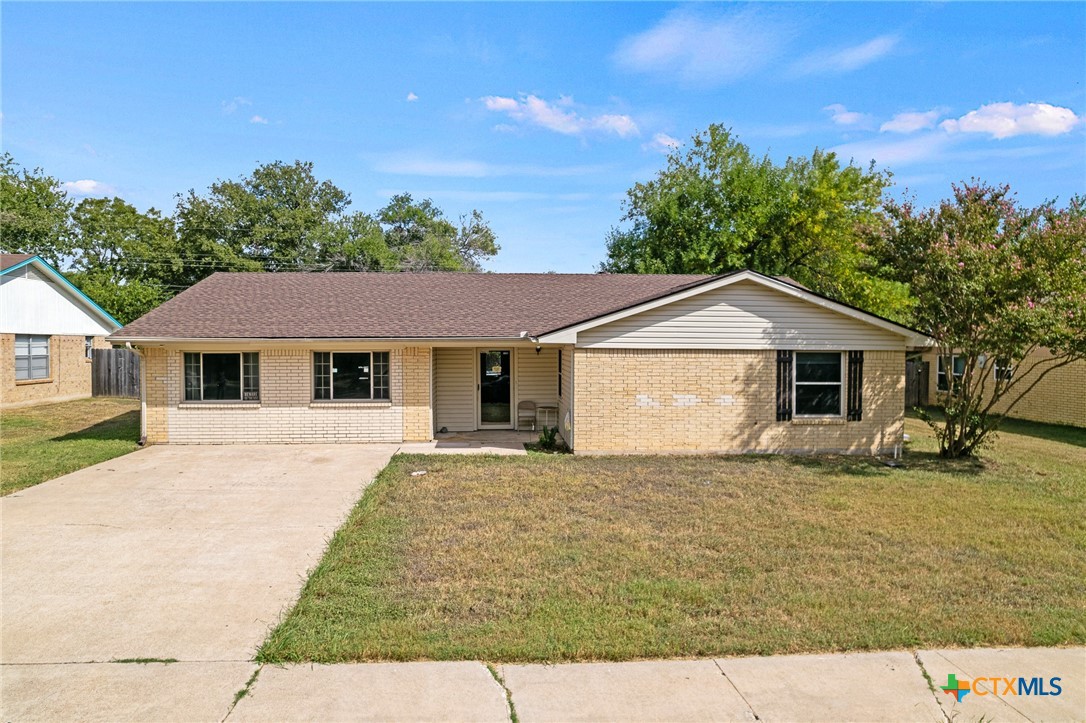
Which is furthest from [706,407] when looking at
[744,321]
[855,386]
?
[855,386]

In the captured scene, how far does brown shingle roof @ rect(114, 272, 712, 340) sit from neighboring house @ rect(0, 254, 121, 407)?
8.24 m

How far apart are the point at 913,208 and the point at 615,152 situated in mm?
13187

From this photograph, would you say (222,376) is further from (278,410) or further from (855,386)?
(855,386)

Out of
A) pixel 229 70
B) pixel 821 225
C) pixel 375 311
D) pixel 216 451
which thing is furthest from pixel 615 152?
pixel 216 451

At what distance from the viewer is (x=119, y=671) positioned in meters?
4.01

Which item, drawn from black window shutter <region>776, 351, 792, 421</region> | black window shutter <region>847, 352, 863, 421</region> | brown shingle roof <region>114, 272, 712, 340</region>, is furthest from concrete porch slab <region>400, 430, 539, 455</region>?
black window shutter <region>847, 352, 863, 421</region>

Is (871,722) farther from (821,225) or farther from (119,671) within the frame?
(821,225)

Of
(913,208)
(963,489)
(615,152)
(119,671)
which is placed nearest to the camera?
(119,671)

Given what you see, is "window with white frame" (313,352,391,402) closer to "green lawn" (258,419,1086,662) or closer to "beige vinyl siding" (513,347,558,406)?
"beige vinyl siding" (513,347,558,406)

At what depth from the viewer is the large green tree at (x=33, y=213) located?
114 ft

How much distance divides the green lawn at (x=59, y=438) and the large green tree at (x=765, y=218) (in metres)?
20.5

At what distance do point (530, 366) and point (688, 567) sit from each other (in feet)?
31.5

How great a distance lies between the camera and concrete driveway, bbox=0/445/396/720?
4.00m

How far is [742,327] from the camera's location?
1188cm
